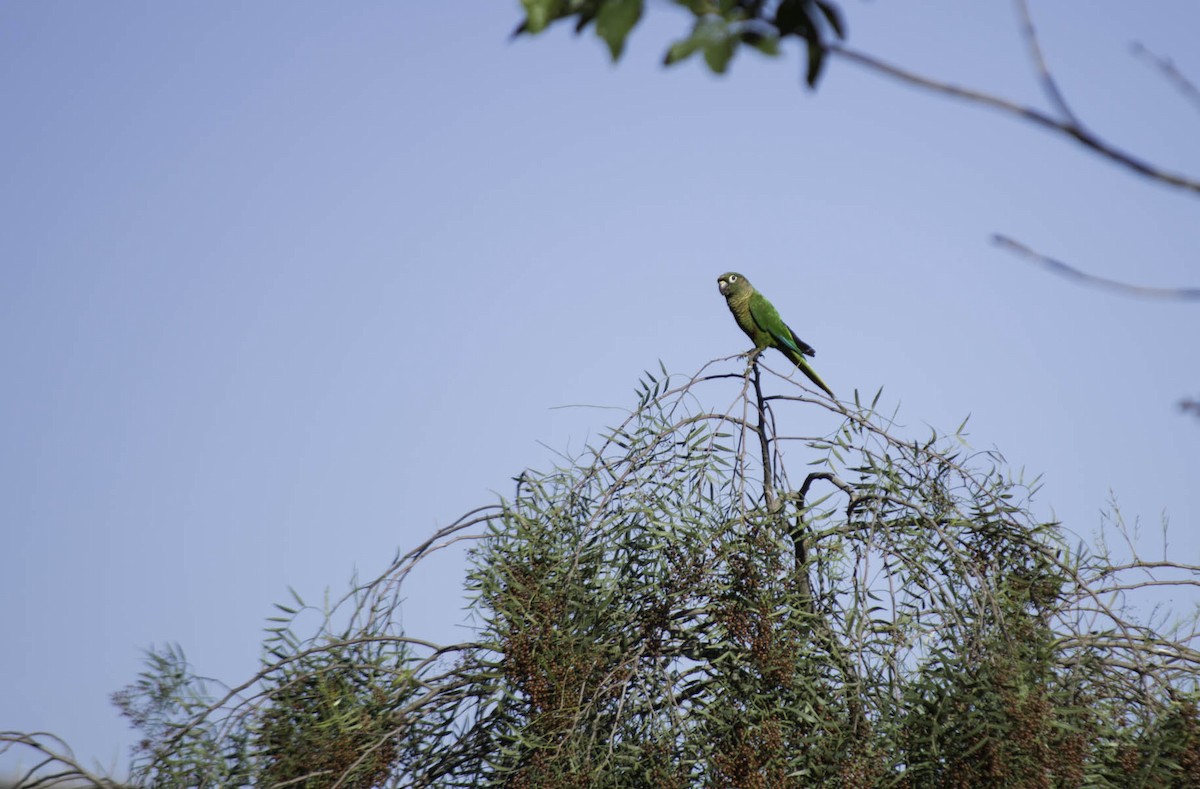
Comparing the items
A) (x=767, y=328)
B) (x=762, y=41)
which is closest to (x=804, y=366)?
(x=767, y=328)

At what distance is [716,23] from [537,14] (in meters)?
0.22

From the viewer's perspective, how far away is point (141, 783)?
12.3 ft

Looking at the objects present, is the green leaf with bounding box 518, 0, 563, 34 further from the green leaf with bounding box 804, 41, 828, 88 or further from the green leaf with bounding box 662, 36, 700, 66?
the green leaf with bounding box 804, 41, 828, 88

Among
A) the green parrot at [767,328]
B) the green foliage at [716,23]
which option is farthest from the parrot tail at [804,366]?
the green foliage at [716,23]

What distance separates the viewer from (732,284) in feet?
18.5

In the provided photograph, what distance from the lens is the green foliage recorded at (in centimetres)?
148

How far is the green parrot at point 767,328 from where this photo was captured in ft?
17.1

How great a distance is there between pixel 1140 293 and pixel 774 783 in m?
1.99

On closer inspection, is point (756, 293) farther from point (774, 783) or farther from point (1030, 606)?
point (774, 783)

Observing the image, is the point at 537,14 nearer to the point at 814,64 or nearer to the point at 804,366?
the point at 814,64

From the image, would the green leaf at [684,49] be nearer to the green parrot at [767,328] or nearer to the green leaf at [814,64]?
the green leaf at [814,64]

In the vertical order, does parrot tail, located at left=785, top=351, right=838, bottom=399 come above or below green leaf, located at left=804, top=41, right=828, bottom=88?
above

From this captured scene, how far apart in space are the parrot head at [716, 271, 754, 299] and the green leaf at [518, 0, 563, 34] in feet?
13.3

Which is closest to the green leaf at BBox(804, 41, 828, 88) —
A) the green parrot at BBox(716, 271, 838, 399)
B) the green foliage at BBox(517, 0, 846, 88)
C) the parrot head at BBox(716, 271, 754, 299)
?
the green foliage at BBox(517, 0, 846, 88)
